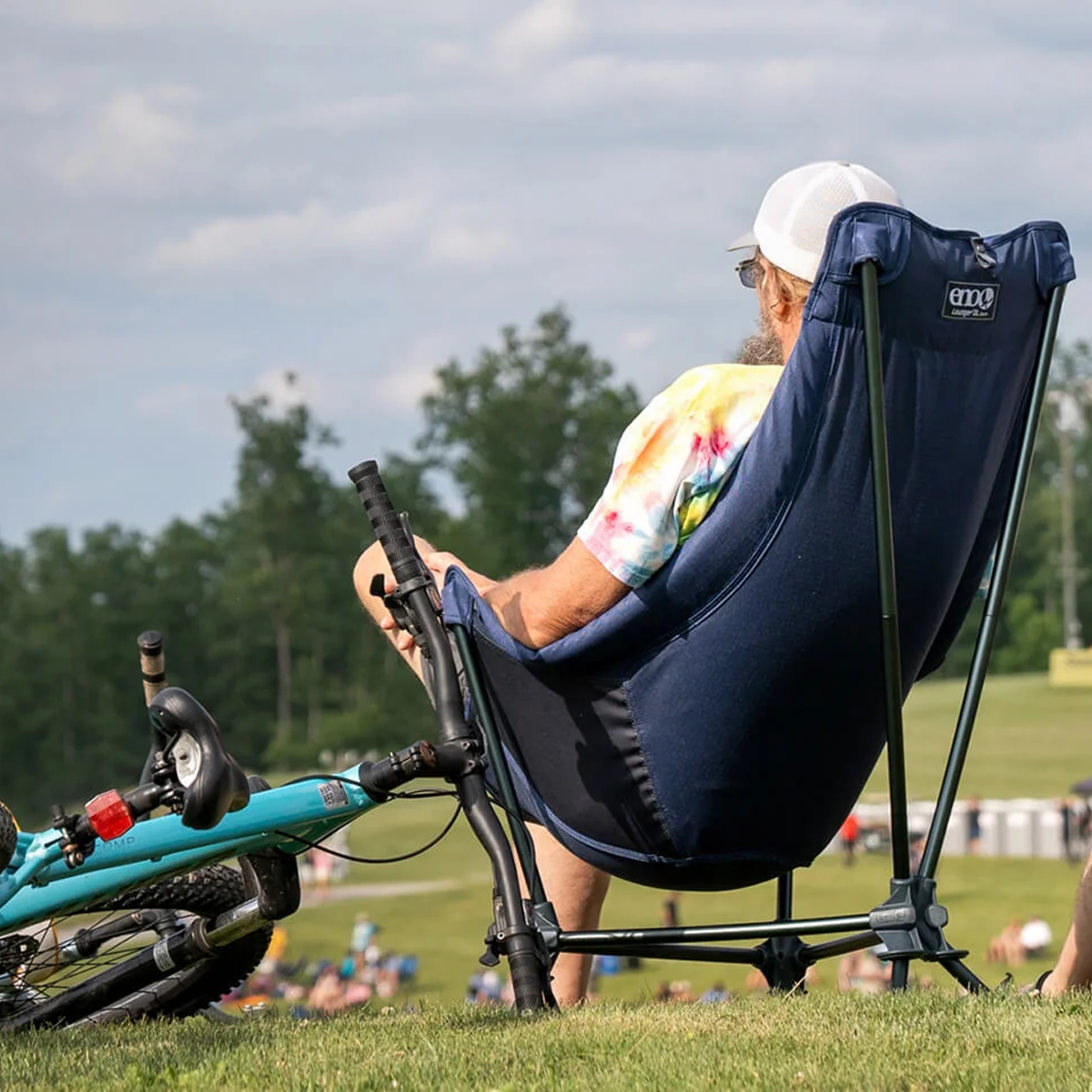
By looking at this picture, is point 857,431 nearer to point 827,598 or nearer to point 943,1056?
point 827,598

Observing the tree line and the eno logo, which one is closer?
the eno logo

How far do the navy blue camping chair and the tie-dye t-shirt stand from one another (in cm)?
5

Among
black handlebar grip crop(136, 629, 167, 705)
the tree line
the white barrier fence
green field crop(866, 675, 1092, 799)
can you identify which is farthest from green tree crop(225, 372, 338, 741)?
black handlebar grip crop(136, 629, 167, 705)

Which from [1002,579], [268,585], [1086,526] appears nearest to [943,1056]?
[1002,579]

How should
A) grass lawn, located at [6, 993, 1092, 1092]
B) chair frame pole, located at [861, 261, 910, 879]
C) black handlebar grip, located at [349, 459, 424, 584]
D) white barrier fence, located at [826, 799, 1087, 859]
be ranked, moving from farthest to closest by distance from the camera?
white barrier fence, located at [826, 799, 1087, 859] < black handlebar grip, located at [349, 459, 424, 584] < chair frame pole, located at [861, 261, 910, 879] < grass lawn, located at [6, 993, 1092, 1092]

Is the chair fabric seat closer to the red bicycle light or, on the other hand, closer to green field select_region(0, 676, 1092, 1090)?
green field select_region(0, 676, 1092, 1090)

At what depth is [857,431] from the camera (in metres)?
3.44

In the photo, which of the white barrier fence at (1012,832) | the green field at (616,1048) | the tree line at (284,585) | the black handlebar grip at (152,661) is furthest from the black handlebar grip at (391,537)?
the tree line at (284,585)

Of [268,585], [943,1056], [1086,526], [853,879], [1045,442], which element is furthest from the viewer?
[1045,442]

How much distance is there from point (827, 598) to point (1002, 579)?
55 cm

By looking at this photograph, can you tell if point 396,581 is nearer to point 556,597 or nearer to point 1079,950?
point 556,597

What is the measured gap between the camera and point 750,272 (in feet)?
12.7

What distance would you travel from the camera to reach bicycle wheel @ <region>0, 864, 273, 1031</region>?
416 centimetres

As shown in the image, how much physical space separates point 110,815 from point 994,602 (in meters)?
1.83
